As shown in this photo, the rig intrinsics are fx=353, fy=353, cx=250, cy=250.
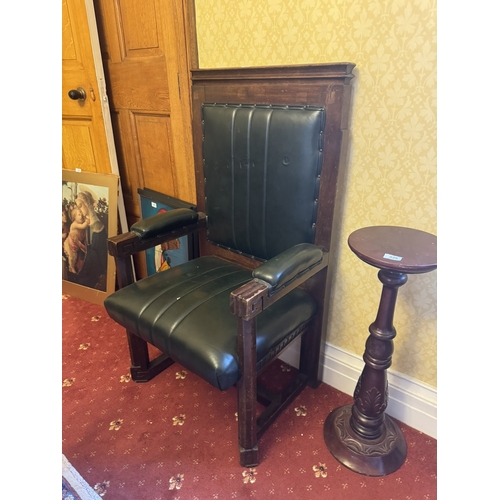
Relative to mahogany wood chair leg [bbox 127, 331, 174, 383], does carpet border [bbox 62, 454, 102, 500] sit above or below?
below

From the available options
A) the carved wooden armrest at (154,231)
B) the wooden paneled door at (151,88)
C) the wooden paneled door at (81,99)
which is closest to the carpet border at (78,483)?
the carved wooden armrest at (154,231)

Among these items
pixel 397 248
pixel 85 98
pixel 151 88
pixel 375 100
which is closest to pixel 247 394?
pixel 397 248

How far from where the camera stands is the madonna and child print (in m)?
2.04

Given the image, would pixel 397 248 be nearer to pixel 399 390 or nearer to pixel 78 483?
pixel 399 390

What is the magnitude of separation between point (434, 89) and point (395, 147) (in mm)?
184

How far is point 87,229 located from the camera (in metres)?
2.13

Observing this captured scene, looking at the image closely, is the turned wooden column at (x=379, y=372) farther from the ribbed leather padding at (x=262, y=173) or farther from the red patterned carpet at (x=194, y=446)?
the ribbed leather padding at (x=262, y=173)

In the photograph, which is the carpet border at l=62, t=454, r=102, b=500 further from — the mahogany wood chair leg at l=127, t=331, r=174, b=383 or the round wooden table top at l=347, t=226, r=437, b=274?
the round wooden table top at l=347, t=226, r=437, b=274

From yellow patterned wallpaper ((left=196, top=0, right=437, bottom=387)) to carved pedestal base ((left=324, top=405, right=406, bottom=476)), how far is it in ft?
0.76

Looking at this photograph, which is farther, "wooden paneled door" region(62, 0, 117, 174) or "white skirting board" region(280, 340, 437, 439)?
"wooden paneled door" region(62, 0, 117, 174)

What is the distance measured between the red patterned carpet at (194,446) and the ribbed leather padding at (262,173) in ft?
2.16

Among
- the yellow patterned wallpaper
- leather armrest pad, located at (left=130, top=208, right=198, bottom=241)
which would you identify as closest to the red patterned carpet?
the yellow patterned wallpaper

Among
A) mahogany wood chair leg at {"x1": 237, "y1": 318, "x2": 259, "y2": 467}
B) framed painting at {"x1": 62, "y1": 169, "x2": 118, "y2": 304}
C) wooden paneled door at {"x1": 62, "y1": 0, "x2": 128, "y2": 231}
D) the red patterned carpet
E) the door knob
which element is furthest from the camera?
framed painting at {"x1": 62, "y1": 169, "x2": 118, "y2": 304}
